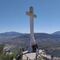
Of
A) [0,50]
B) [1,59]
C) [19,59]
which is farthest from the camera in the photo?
[19,59]

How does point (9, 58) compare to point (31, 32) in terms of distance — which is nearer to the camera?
point (9, 58)

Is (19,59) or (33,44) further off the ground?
(33,44)

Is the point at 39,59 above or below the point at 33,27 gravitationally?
below

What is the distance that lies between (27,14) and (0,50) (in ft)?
105

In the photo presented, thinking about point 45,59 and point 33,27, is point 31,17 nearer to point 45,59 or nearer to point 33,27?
point 33,27

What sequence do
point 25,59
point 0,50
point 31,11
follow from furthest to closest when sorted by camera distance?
1. point 31,11
2. point 25,59
3. point 0,50

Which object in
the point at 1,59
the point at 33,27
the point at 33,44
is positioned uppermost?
the point at 33,27

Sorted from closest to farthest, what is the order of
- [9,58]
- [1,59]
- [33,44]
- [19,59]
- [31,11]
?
[1,59] → [9,58] → [19,59] → [33,44] → [31,11]

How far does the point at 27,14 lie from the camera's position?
44.1 metres

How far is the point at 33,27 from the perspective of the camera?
45312 millimetres

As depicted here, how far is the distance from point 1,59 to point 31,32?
34.7 metres

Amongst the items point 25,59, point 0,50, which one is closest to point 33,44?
point 25,59

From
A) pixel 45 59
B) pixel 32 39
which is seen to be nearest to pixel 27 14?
pixel 32 39

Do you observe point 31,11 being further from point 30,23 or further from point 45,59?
point 45,59
